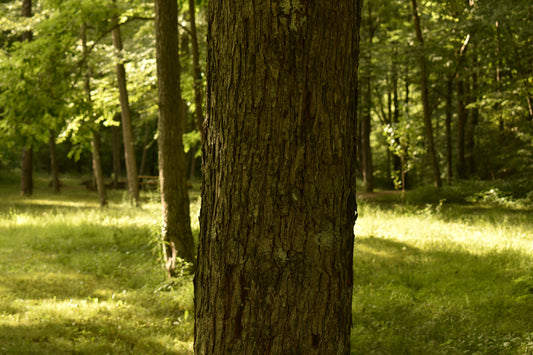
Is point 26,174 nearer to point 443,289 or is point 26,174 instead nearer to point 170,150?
point 170,150

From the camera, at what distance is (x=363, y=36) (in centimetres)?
2109

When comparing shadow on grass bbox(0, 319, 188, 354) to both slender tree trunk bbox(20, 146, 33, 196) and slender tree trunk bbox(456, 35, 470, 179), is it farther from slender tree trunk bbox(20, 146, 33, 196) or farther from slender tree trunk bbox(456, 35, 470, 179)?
slender tree trunk bbox(20, 146, 33, 196)

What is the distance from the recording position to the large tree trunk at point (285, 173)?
2.02 m

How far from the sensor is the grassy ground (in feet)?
15.8

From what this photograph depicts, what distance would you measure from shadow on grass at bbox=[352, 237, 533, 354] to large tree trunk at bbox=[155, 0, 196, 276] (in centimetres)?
287

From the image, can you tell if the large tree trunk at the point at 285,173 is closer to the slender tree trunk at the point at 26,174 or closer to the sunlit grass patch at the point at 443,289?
the sunlit grass patch at the point at 443,289

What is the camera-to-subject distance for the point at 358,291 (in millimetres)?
6395

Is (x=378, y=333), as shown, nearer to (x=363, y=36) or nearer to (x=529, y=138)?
(x=529, y=138)

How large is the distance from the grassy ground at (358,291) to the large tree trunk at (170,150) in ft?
1.81

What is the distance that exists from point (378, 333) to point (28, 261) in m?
6.11

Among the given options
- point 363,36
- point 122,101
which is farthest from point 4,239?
point 363,36

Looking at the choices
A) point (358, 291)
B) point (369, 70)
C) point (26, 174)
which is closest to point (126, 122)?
point (26, 174)

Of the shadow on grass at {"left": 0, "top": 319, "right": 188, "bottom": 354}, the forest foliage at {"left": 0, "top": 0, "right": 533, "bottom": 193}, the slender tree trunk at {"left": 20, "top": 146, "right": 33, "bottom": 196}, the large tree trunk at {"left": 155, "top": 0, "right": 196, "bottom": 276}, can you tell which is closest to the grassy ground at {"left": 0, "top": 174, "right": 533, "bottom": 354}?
the shadow on grass at {"left": 0, "top": 319, "right": 188, "bottom": 354}

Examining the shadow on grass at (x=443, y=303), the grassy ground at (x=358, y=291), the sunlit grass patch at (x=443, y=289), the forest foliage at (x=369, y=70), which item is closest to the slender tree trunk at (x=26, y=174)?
the forest foliage at (x=369, y=70)
